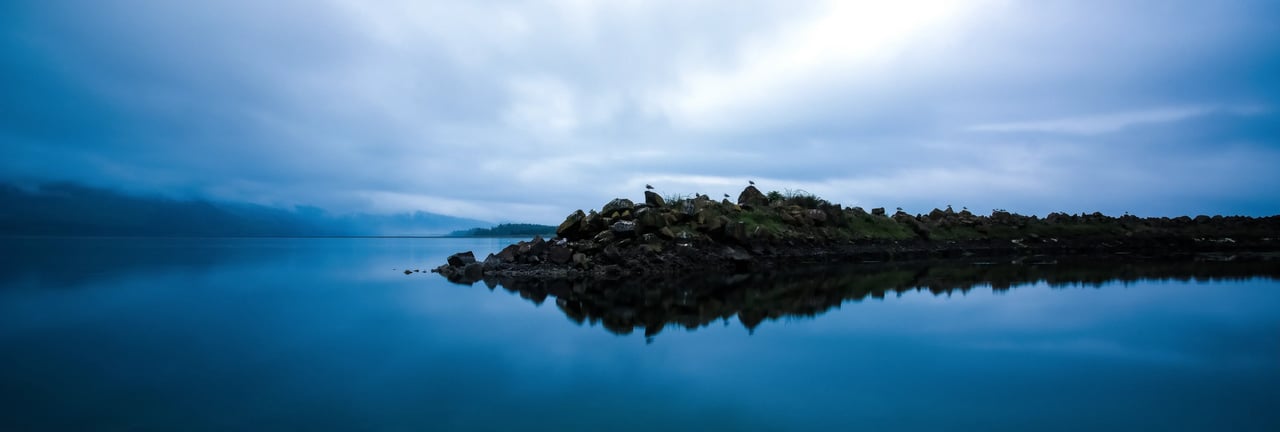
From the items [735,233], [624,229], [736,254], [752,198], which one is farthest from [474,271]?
[752,198]

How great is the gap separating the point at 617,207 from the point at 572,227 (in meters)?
2.25

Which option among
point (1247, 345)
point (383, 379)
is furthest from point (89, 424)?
point (1247, 345)

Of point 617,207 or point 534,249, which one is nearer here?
point 534,249

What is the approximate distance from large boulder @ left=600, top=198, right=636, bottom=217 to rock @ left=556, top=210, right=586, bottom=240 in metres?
1.03

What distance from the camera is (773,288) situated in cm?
1518

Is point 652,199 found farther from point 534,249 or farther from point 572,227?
point 534,249

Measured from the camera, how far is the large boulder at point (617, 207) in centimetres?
2444

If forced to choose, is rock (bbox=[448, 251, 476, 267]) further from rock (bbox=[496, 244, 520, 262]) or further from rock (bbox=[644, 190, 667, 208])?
rock (bbox=[644, 190, 667, 208])

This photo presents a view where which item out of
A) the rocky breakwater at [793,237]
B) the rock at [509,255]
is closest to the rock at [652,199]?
the rocky breakwater at [793,237]

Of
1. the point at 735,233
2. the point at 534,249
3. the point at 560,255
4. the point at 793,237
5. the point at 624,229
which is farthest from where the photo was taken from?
the point at 793,237

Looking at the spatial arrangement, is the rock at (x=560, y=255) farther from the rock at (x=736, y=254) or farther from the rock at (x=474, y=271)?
the rock at (x=736, y=254)

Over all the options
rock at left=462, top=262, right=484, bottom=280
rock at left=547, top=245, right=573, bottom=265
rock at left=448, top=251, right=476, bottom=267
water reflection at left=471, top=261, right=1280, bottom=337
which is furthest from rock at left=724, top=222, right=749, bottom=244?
rock at left=448, top=251, right=476, bottom=267

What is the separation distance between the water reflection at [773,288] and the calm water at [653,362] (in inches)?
6.3

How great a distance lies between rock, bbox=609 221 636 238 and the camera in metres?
22.5
